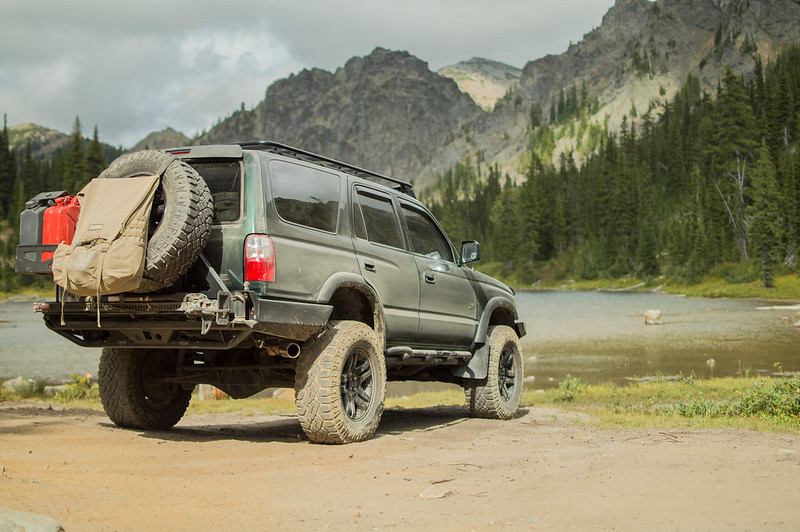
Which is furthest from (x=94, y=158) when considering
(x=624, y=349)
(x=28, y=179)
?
(x=624, y=349)

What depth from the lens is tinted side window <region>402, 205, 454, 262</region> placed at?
832 centimetres

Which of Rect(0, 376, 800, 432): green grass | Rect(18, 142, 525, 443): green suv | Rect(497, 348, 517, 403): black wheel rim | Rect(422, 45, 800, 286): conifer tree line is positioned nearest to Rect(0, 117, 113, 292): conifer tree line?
Rect(422, 45, 800, 286): conifer tree line

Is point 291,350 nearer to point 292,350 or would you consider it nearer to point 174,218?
point 292,350

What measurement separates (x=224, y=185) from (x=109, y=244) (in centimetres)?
123

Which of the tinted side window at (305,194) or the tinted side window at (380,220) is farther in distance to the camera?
the tinted side window at (380,220)

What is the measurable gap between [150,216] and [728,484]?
480 centimetres

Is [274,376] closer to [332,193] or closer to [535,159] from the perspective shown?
[332,193]

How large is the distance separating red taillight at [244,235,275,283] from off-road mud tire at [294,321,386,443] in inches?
37.3

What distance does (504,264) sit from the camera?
4734 inches

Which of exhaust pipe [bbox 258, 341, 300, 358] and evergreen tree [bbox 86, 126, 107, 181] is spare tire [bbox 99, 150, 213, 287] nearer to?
exhaust pipe [bbox 258, 341, 300, 358]

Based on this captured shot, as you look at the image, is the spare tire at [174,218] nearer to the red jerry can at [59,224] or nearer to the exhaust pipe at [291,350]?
the red jerry can at [59,224]

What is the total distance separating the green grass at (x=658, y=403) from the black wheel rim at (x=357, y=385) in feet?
10.5

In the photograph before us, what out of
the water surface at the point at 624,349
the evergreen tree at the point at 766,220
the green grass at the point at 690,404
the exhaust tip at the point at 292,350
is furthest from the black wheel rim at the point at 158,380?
the evergreen tree at the point at 766,220

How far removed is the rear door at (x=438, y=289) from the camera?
8.06m
